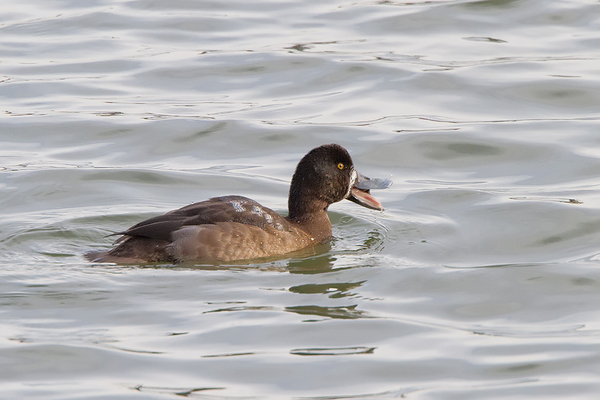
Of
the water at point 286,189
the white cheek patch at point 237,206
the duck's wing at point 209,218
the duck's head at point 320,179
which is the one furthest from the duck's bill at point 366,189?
the white cheek patch at point 237,206

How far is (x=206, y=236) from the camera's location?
7793mm

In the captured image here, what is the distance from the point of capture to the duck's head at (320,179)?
8.68 m

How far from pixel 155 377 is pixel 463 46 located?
1016 centimetres

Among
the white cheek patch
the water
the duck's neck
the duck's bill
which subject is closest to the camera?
the water

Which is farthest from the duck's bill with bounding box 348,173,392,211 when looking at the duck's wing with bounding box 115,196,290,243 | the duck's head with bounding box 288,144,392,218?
the duck's wing with bounding box 115,196,290,243

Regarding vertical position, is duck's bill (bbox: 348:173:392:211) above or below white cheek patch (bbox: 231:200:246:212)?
below

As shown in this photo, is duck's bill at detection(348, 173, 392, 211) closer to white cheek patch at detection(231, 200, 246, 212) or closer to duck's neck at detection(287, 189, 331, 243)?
duck's neck at detection(287, 189, 331, 243)

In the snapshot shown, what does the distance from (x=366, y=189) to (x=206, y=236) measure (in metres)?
1.91

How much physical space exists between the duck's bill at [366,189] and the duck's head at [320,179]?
15 cm

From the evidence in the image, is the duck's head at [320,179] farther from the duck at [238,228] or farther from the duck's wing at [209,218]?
the duck's wing at [209,218]

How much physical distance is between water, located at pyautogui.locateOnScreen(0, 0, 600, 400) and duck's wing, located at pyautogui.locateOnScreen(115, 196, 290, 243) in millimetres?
346

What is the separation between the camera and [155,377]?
574 centimetres

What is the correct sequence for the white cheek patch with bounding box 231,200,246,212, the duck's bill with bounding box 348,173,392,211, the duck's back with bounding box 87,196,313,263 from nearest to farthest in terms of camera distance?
the duck's back with bounding box 87,196,313,263 < the white cheek patch with bounding box 231,200,246,212 < the duck's bill with bounding box 348,173,392,211

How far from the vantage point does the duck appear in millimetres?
7777
